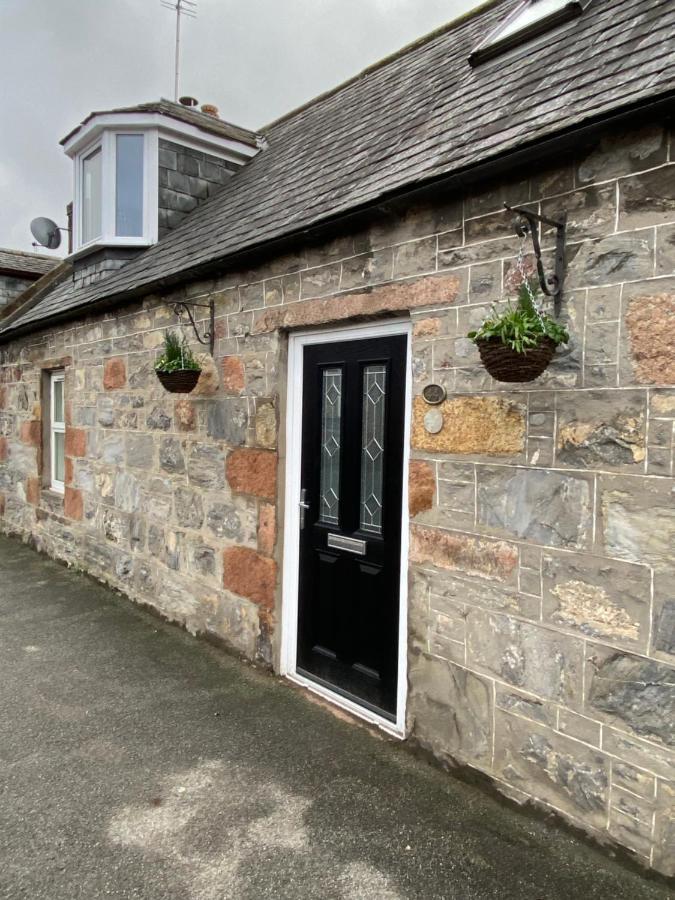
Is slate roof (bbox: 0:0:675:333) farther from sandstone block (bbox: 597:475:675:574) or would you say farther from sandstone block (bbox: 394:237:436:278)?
sandstone block (bbox: 597:475:675:574)

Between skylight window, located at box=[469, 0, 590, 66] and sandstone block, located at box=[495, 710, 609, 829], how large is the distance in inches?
161

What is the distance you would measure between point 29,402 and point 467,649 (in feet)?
24.5

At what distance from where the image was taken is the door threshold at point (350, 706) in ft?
11.1

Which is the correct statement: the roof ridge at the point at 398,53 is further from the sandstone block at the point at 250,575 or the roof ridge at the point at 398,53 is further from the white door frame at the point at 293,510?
the sandstone block at the point at 250,575

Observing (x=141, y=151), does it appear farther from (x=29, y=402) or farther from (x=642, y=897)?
(x=642, y=897)

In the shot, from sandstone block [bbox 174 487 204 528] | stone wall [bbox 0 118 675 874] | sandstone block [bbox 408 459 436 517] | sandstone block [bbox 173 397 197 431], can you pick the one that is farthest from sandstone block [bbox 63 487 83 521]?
sandstone block [bbox 408 459 436 517]

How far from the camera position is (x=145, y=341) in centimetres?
559

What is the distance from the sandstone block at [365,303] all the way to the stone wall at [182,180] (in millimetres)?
3827

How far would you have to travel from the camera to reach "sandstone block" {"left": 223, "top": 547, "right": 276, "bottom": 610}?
4168 millimetres

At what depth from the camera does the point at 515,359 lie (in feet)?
8.00

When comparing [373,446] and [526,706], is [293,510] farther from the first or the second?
[526,706]

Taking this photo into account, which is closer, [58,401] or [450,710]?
[450,710]

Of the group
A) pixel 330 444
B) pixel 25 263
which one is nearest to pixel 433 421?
pixel 330 444

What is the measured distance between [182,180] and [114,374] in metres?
2.86
